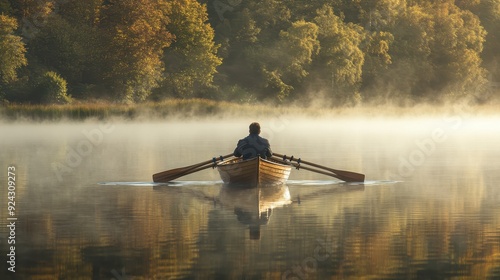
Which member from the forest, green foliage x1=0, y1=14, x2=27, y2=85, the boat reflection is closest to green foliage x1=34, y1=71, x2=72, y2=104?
the forest

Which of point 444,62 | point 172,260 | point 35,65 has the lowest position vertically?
point 172,260

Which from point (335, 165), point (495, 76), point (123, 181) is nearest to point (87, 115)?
point (335, 165)

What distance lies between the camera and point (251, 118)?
75.5 metres

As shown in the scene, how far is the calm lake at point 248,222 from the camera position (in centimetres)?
1361

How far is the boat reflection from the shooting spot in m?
18.0

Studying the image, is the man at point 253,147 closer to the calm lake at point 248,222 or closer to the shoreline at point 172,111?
the calm lake at point 248,222

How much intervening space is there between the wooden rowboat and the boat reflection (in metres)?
0.22

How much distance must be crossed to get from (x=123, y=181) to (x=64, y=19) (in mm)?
51678

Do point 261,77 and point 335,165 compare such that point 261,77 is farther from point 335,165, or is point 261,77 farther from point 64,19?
point 335,165

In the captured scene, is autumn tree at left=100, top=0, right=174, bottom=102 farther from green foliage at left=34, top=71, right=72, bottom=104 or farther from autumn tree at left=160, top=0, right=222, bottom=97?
green foliage at left=34, top=71, right=72, bottom=104

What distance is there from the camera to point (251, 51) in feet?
293

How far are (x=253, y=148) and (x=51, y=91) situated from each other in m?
46.4

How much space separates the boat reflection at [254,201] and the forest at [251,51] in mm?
46836

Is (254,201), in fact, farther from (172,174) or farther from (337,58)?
(337,58)
